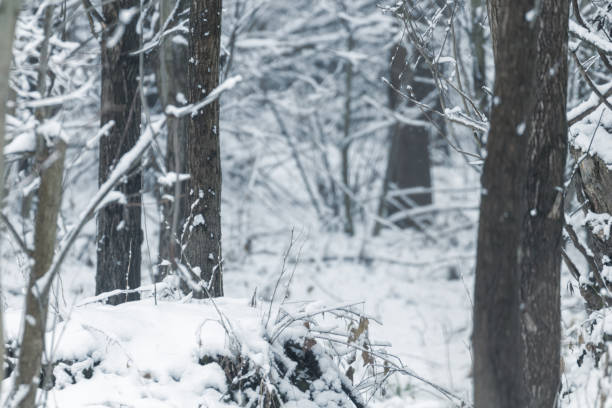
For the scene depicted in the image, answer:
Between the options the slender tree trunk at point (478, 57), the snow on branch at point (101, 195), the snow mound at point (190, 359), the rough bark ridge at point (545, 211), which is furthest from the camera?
the slender tree trunk at point (478, 57)

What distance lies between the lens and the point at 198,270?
14.9 feet

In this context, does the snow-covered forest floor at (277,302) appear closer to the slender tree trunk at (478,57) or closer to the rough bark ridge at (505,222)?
the rough bark ridge at (505,222)

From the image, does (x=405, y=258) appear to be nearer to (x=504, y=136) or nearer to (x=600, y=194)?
(x=600, y=194)

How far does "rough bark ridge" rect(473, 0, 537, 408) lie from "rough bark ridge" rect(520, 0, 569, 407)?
22 centimetres

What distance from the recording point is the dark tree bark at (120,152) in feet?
17.6

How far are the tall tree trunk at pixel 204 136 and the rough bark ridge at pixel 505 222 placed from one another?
89.5 inches

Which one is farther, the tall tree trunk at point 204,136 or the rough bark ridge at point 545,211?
the tall tree trunk at point 204,136

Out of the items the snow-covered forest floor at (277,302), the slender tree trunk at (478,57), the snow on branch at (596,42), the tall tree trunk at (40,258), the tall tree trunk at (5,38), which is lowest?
the snow-covered forest floor at (277,302)

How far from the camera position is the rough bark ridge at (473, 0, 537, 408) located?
2604mm

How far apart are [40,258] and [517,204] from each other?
1771 mm

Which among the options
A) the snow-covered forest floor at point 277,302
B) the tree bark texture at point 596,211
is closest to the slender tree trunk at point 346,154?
the snow-covered forest floor at point 277,302

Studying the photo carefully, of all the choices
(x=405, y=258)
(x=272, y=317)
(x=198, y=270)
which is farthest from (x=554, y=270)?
(x=405, y=258)

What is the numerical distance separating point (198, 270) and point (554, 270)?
2.35 metres

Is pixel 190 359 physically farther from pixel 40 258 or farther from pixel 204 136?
pixel 204 136
